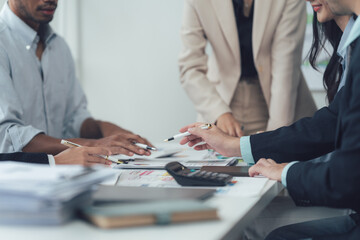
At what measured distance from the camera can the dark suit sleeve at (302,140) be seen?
1.44 meters

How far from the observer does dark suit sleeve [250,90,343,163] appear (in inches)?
56.6

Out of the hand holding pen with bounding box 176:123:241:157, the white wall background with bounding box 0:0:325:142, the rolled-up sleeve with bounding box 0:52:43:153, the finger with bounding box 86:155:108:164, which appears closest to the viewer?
the finger with bounding box 86:155:108:164

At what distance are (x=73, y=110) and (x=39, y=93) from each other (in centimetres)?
28

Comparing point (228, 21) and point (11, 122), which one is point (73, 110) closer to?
point (11, 122)

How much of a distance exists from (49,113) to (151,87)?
1.34m

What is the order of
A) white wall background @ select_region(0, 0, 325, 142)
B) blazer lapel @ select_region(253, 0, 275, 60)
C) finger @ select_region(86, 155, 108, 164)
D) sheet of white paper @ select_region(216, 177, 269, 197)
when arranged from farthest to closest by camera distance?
white wall background @ select_region(0, 0, 325, 142) → blazer lapel @ select_region(253, 0, 275, 60) → finger @ select_region(86, 155, 108, 164) → sheet of white paper @ select_region(216, 177, 269, 197)

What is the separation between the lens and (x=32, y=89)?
2090mm

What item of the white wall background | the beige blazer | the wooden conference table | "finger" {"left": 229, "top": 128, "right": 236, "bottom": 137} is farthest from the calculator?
the white wall background

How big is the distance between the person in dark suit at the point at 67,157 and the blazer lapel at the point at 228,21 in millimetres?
1080

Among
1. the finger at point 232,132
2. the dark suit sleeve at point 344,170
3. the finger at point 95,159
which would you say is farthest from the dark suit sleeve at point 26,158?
the finger at point 232,132

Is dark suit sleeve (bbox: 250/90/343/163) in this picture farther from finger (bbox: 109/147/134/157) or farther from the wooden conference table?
the wooden conference table

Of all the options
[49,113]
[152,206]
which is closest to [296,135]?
[152,206]

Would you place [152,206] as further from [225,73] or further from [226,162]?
[225,73]

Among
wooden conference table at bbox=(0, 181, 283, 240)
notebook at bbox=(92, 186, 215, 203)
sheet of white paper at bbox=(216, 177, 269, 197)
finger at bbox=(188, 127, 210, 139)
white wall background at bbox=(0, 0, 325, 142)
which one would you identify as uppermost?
wooden conference table at bbox=(0, 181, 283, 240)
